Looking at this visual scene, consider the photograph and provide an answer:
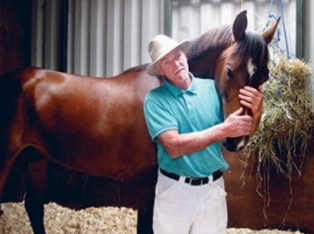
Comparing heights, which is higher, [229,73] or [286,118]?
[229,73]

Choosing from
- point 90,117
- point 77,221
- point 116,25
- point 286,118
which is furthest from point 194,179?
point 116,25

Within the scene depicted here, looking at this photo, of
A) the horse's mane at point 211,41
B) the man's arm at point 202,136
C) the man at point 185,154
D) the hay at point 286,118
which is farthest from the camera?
the hay at point 286,118

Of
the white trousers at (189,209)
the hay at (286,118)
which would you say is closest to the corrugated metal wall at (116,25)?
the hay at (286,118)

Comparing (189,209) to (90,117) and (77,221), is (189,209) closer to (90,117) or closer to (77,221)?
(90,117)

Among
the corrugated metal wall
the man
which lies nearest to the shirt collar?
the man

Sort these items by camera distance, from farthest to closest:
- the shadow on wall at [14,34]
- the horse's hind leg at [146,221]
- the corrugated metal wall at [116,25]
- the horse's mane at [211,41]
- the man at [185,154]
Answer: the shadow on wall at [14,34] < the corrugated metal wall at [116,25] < the horse's hind leg at [146,221] < the horse's mane at [211,41] < the man at [185,154]

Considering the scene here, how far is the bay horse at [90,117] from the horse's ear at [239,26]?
10 centimetres

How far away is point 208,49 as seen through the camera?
7.92ft

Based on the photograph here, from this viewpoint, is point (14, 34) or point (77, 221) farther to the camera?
point (14, 34)

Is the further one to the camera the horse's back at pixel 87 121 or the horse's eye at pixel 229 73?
the horse's back at pixel 87 121

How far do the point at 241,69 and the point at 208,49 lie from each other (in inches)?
14.5

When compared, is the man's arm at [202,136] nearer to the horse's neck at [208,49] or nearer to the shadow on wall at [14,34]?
the horse's neck at [208,49]

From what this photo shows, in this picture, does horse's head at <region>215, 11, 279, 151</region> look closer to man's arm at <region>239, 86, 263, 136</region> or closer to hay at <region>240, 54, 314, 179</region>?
man's arm at <region>239, 86, 263, 136</region>

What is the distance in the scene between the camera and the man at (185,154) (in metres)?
1.93
